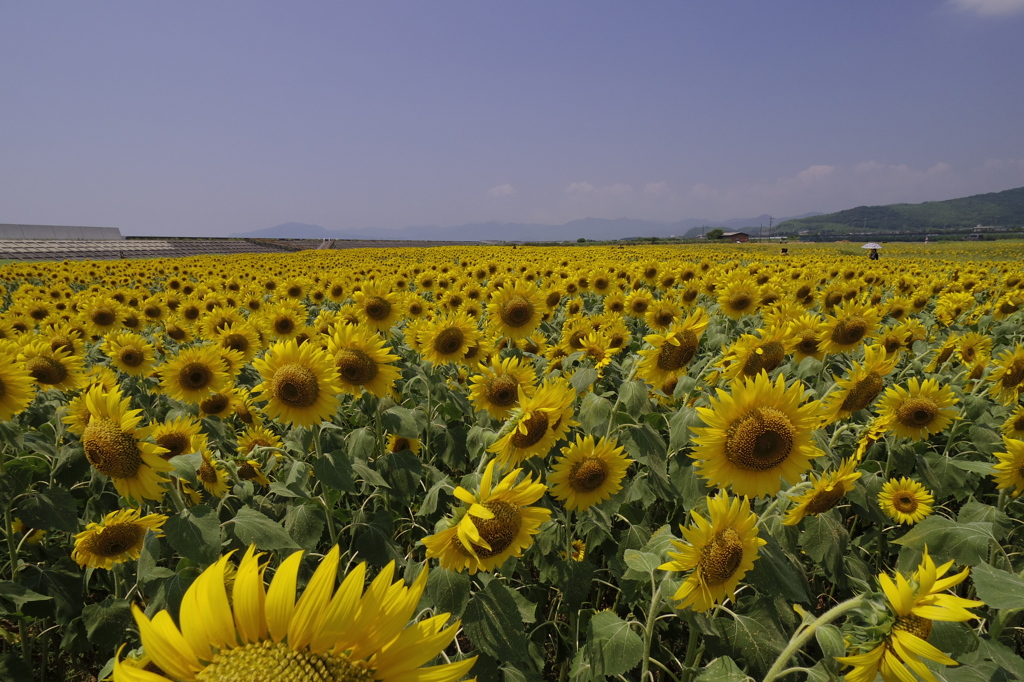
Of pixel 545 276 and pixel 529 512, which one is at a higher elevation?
pixel 545 276

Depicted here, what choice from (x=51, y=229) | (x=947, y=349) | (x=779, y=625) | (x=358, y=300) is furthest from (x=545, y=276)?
(x=51, y=229)

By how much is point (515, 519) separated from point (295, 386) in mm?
1405

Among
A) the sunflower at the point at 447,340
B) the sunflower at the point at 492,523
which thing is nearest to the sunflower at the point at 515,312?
the sunflower at the point at 447,340

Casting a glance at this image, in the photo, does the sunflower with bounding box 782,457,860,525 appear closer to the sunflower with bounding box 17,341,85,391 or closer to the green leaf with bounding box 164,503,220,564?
the green leaf with bounding box 164,503,220,564

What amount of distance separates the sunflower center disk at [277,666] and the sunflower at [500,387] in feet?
6.72

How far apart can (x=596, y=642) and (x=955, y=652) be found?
46.3 inches

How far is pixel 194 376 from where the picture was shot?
372 cm

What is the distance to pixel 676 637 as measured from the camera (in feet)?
9.62

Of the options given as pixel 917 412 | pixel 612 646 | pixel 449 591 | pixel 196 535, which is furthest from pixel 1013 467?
pixel 196 535

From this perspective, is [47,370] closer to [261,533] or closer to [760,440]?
[261,533]

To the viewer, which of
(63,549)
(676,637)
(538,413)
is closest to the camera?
(538,413)

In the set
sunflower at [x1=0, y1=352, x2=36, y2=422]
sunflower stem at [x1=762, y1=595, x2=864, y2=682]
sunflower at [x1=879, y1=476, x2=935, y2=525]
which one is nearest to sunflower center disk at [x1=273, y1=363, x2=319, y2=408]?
sunflower at [x1=0, y1=352, x2=36, y2=422]

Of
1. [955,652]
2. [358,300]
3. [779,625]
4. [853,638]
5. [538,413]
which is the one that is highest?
[358,300]

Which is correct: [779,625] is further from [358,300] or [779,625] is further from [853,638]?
[358,300]
